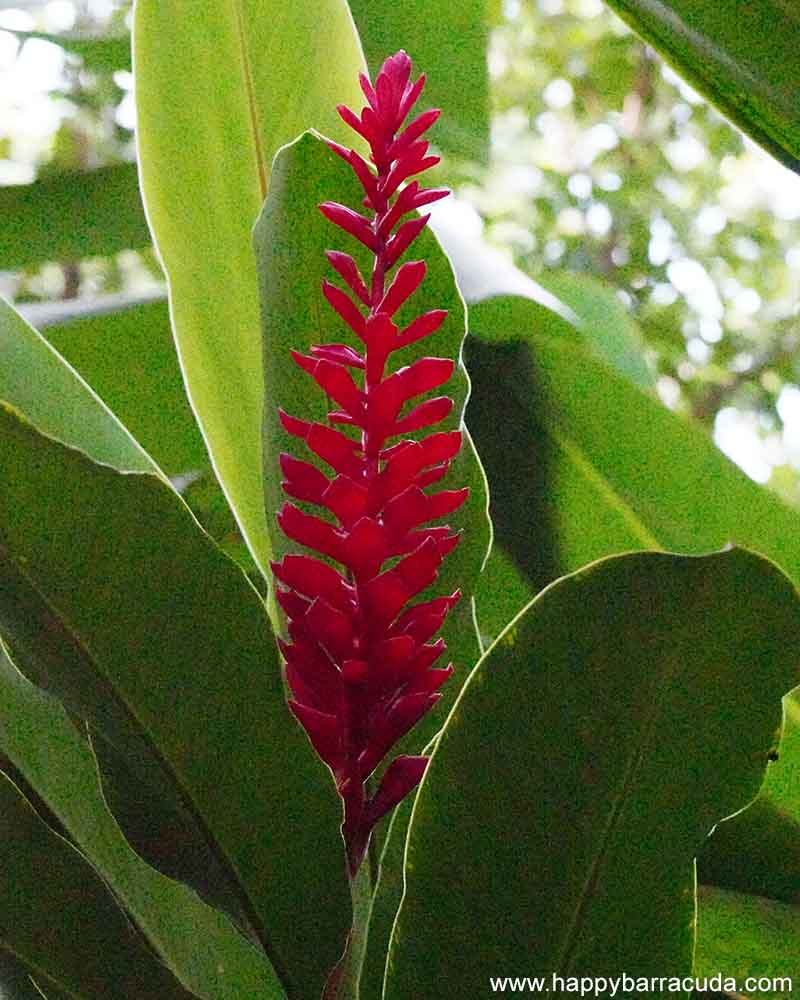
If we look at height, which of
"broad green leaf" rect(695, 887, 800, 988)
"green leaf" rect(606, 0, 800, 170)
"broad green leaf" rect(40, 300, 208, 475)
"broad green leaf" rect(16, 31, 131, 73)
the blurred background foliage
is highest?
"green leaf" rect(606, 0, 800, 170)

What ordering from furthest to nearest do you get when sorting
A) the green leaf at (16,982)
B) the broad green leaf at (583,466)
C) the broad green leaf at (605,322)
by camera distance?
the broad green leaf at (605,322), the broad green leaf at (583,466), the green leaf at (16,982)

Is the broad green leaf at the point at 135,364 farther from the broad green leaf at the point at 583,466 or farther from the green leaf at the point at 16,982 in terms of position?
the green leaf at the point at 16,982

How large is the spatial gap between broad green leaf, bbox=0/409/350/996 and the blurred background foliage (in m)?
3.06

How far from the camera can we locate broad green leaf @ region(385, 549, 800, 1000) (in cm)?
32

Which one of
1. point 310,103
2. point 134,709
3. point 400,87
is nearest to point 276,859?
point 134,709

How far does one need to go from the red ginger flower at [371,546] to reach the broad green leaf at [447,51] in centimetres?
59

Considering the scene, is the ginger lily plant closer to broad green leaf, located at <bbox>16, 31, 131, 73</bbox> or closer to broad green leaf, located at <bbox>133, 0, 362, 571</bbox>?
broad green leaf, located at <bbox>133, 0, 362, 571</bbox>

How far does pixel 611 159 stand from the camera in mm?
4695

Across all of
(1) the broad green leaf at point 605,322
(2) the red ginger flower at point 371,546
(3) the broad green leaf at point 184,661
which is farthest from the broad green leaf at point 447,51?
(3) the broad green leaf at point 184,661

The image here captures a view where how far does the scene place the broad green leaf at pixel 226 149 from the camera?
55cm

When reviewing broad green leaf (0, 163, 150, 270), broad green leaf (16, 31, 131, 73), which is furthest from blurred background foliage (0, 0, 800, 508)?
broad green leaf (0, 163, 150, 270)

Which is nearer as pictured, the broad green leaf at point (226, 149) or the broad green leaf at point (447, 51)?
the broad green leaf at point (226, 149)

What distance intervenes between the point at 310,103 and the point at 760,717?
1.31ft

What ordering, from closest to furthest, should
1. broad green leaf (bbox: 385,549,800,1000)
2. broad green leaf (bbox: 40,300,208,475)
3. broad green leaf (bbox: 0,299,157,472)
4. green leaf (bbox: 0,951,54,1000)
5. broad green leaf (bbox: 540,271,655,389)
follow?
broad green leaf (bbox: 385,549,800,1000) < green leaf (bbox: 0,951,54,1000) < broad green leaf (bbox: 0,299,157,472) < broad green leaf (bbox: 40,300,208,475) < broad green leaf (bbox: 540,271,655,389)
